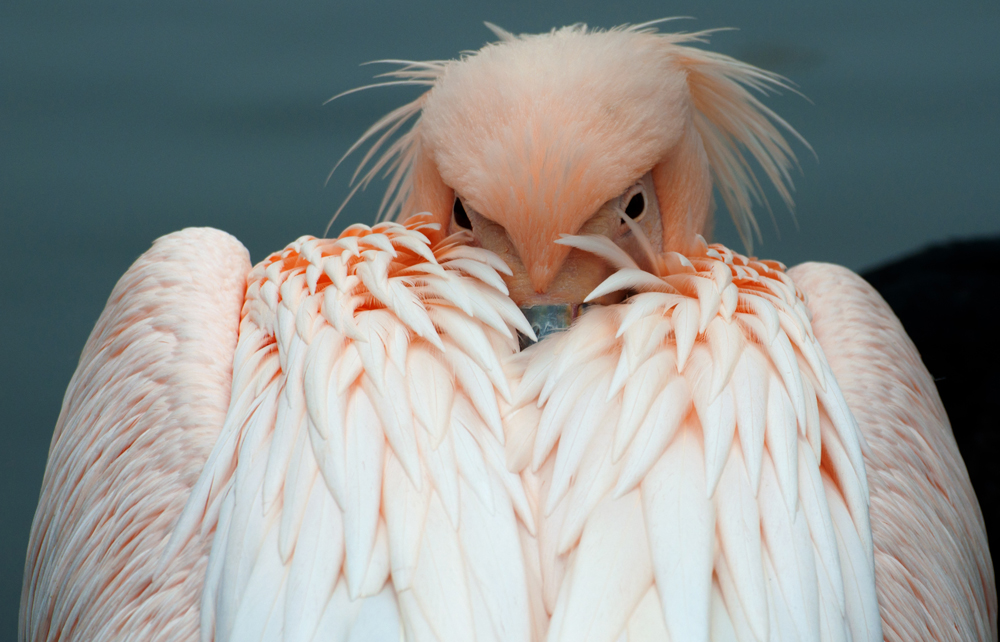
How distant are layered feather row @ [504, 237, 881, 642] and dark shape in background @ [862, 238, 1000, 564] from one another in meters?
1.48

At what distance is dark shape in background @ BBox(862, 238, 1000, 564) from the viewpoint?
104 inches

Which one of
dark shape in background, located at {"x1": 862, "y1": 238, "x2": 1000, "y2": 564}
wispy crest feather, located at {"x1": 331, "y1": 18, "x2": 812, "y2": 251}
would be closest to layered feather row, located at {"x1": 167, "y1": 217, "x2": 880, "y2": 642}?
wispy crest feather, located at {"x1": 331, "y1": 18, "x2": 812, "y2": 251}

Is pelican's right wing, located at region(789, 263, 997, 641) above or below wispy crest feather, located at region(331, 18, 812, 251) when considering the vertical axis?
below

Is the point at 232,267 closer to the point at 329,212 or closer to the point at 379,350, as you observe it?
the point at 379,350

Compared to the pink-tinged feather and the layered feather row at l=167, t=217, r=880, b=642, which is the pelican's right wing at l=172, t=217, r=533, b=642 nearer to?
the layered feather row at l=167, t=217, r=880, b=642

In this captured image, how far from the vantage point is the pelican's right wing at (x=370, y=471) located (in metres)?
0.99

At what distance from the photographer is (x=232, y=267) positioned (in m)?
1.70

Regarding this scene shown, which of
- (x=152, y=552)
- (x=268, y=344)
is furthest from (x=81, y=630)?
(x=268, y=344)

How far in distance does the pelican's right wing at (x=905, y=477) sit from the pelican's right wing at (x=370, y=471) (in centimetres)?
50

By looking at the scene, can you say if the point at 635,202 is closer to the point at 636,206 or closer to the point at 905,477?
the point at 636,206

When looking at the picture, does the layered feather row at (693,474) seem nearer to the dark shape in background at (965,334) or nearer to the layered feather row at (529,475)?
the layered feather row at (529,475)

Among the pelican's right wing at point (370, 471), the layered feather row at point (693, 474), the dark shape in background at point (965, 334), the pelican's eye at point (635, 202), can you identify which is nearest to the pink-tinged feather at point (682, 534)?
the layered feather row at point (693, 474)

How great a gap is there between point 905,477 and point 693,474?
1.65 ft

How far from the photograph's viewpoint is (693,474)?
1.06 metres
